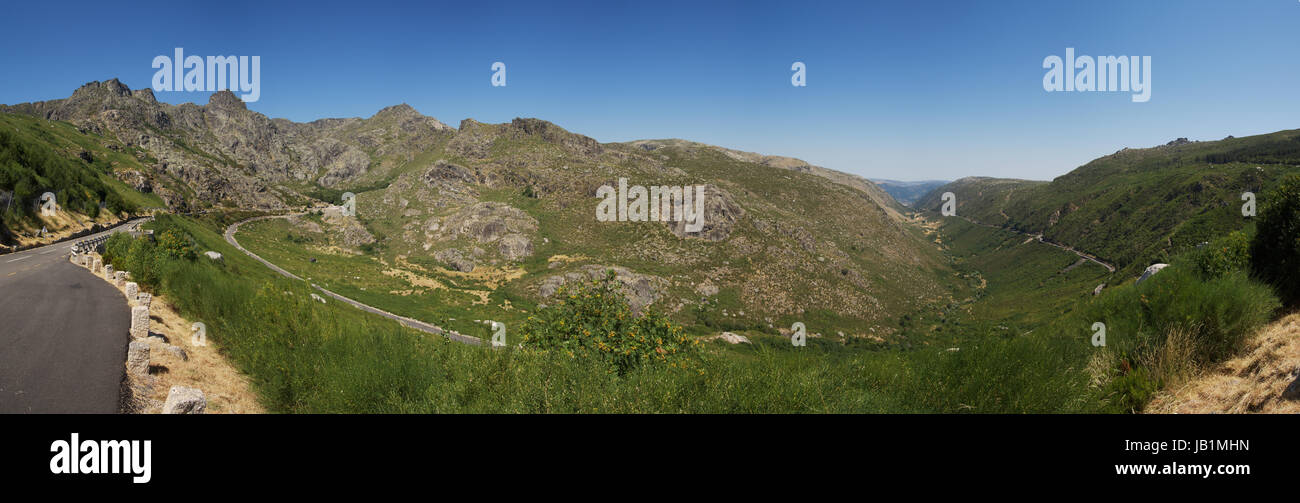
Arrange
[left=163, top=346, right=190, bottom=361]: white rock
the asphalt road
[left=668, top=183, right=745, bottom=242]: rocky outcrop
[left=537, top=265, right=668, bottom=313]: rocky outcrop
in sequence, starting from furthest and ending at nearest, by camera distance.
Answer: [left=668, top=183, right=745, bottom=242]: rocky outcrop
[left=537, top=265, right=668, bottom=313]: rocky outcrop
[left=163, top=346, right=190, bottom=361]: white rock
the asphalt road

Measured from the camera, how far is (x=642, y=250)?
97875 mm

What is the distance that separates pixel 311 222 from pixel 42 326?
397ft

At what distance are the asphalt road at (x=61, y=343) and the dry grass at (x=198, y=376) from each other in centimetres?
74

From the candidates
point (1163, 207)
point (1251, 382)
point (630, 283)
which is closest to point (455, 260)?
point (630, 283)

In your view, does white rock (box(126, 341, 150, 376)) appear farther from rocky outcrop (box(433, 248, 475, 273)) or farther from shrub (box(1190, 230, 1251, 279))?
rocky outcrop (box(433, 248, 475, 273))

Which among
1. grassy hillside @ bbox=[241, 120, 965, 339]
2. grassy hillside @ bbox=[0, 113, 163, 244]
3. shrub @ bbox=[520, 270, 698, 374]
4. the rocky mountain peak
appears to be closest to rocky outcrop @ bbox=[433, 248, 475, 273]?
grassy hillside @ bbox=[241, 120, 965, 339]

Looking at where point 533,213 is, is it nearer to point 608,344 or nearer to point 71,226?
point 71,226

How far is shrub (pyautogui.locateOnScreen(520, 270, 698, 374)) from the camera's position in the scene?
10969 mm

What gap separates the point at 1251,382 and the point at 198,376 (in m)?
24.5

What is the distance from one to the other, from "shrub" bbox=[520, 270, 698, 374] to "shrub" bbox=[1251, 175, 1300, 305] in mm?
15630

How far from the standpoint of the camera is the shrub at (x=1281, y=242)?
10.9 meters

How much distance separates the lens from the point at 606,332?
39.7 ft

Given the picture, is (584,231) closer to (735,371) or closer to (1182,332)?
(735,371)
